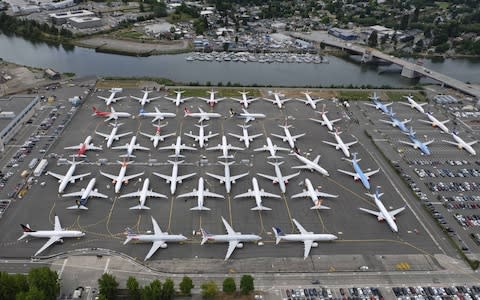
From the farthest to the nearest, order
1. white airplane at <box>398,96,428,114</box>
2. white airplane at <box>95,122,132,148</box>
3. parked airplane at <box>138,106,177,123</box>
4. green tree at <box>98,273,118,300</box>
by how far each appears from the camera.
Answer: white airplane at <box>398,96,428,114</box>
parked airplane at <box>138,106,177,123</box>
white airplane at <box>95,122,132,148</box>
green tree at <box>98,273,118,300</box>

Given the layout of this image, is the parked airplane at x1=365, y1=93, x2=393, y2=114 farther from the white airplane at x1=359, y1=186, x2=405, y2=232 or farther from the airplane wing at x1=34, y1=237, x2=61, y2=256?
the airplane wing at x1=34, y1=237, x2=61, y2=256

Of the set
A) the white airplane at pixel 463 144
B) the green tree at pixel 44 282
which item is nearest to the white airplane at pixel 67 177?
the green tree at pixel 44 282

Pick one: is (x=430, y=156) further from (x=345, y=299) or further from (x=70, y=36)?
(x=70, y=36)

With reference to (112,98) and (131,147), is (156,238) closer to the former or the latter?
(131,147)

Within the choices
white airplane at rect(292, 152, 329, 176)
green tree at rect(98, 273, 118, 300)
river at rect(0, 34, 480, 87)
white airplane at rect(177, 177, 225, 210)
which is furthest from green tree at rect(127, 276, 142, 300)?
river at rect(0, 34, 480, 87)

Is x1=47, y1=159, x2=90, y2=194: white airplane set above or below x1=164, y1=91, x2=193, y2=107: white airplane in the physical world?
below

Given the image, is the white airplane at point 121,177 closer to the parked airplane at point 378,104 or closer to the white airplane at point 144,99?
the white airplane at point 144,99

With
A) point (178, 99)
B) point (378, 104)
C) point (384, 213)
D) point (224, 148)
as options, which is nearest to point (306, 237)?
point (384, 213)
